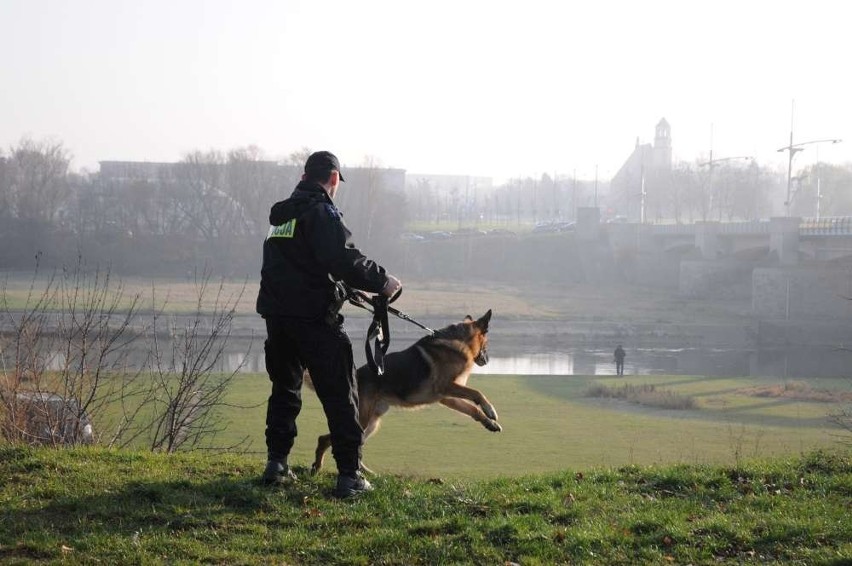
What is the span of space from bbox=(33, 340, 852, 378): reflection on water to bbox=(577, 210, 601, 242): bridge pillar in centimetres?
3783

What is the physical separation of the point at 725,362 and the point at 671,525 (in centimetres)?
4976

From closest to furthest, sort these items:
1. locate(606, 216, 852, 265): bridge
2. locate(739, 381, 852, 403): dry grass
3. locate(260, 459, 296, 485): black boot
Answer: locate(260, 459, 296, 485): black boot, locate(739, 381, 852, 403): dry grass, locate(606, 216, 852, 265): bridge

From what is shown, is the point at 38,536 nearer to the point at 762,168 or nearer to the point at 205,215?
the point at 205,215

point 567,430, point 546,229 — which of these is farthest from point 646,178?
point 567,430

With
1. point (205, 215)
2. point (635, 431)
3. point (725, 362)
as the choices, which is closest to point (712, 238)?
point (725, 362)

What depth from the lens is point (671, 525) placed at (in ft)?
19.7

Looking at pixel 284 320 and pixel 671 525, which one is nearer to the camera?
pixel 671 525

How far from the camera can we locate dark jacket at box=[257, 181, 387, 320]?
6.36 m

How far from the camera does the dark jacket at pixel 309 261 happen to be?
6359mm

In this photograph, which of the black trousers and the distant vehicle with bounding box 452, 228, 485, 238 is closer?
the black trousers

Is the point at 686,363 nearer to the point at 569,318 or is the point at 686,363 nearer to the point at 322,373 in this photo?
the point at 569,318

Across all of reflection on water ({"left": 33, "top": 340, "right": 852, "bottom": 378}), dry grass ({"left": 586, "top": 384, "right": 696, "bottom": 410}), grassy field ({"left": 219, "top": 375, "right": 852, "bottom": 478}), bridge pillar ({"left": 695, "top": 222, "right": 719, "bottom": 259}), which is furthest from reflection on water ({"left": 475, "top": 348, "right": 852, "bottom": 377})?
bridge pillar ({"left": 695, "top": 222, "right": 719, "bottom": 259})

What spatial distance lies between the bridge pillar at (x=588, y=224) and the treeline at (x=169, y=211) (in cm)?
1808

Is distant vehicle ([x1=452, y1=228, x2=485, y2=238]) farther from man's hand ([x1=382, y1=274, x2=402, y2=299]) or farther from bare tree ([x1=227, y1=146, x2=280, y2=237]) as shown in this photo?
man's hand ([x1=382, y1=274, x2=402, y2=299])
